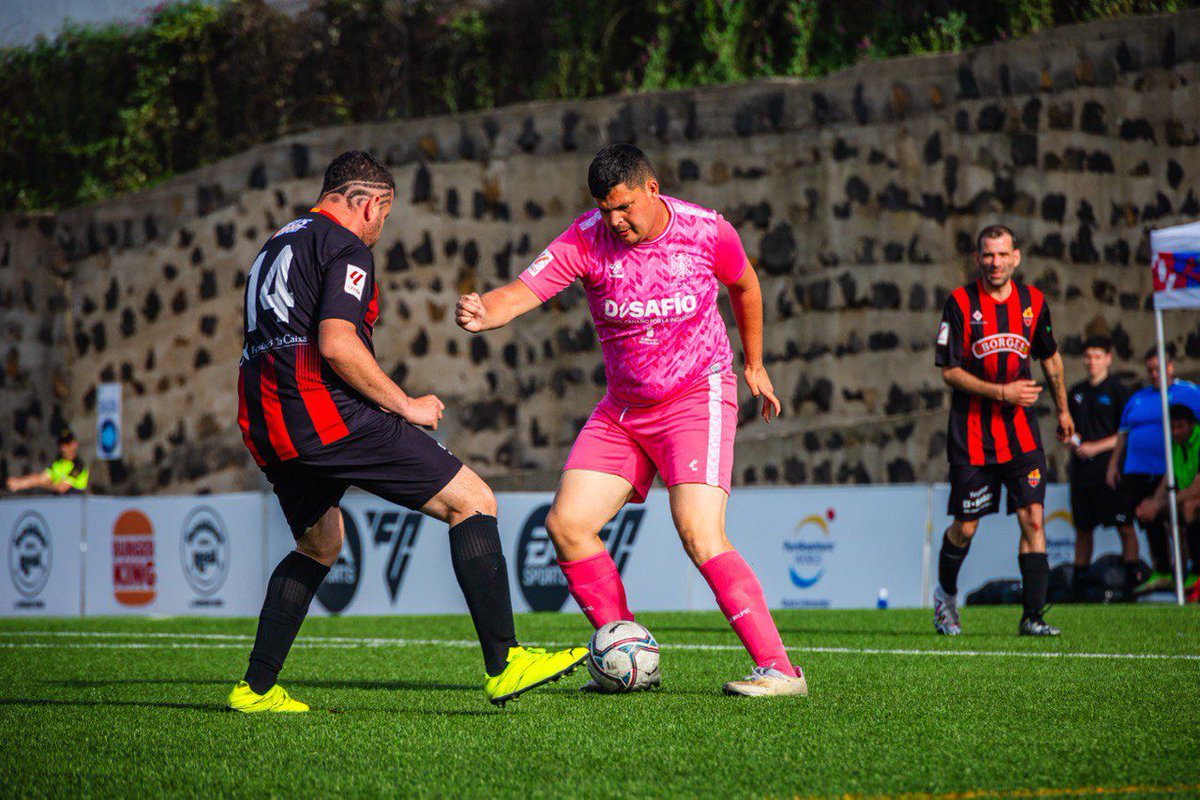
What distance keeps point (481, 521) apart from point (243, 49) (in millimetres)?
19784

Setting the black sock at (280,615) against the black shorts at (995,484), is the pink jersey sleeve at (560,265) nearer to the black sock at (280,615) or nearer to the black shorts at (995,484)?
the black sock at (280,615)

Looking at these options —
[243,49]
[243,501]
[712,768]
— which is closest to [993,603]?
[243,501]

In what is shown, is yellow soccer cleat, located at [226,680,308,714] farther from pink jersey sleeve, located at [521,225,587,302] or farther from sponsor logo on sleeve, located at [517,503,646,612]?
sponsor logo on sleeve, located at [517,503,646,612]

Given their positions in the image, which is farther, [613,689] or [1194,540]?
[1194,540]

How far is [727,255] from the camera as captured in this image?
570 cm

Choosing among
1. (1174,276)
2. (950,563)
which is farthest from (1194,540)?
(950,563)

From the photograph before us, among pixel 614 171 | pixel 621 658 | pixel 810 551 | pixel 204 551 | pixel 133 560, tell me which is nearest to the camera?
pixel 614 171

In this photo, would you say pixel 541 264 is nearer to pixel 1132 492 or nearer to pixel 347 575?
pixel 1132 492

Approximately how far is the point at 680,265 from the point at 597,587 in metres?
1.30

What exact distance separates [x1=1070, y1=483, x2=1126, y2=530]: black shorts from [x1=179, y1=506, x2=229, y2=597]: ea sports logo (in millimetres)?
8414

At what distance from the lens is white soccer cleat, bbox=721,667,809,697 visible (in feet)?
17.3

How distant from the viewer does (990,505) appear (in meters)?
8.33

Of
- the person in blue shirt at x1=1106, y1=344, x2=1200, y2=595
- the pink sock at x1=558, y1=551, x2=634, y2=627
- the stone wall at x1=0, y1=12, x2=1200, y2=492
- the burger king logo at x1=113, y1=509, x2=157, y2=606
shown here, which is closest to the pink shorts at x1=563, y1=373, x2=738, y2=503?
the pink sock at x1=558, y1=551, x2=634, y2=627

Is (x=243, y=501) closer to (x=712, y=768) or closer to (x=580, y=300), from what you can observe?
(x=580, y=300)
